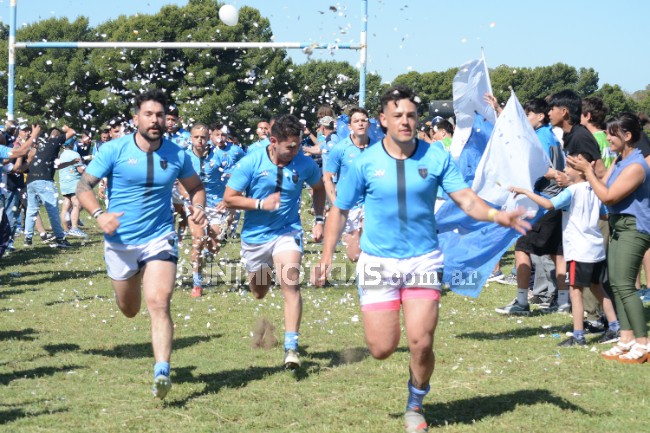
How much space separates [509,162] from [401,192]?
278 centimetres

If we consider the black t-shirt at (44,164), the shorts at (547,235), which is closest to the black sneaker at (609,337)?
the shorts at (547,235)

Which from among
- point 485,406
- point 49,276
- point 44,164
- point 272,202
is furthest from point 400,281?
point 44,164

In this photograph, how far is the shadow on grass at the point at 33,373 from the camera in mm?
7773

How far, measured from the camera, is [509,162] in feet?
28.3

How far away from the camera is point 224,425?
638cm

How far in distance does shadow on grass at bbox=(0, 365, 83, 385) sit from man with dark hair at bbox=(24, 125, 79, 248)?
387 inches

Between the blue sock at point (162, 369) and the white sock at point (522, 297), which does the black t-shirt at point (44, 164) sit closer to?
the white sock at point (522, 297)

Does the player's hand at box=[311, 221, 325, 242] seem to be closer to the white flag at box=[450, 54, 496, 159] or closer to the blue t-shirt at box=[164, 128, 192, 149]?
the white flag at box=[450, 54, 496, 159]

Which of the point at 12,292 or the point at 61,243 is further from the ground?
the point at 61,243

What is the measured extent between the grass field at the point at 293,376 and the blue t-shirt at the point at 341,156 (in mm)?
1752

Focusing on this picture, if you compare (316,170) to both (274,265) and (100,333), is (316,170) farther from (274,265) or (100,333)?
(100,333)

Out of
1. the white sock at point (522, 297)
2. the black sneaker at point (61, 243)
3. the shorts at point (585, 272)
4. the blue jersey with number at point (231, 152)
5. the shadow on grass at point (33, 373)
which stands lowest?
the shadow on grass at point (33, 373)

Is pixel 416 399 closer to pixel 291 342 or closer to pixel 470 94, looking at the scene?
pixel 291 342

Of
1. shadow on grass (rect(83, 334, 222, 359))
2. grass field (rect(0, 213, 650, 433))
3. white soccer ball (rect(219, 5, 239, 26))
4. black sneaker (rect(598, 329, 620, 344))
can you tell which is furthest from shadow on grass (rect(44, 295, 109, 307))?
white soccer ball (rect(219, 5, 239, 26))
